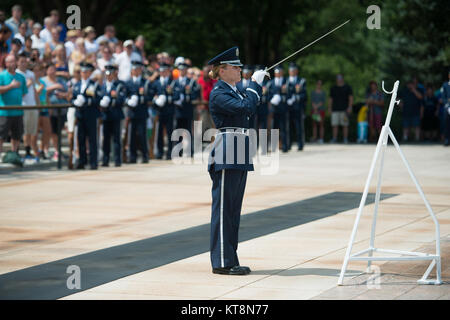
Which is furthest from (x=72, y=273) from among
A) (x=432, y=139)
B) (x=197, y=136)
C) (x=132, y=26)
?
(x=132, y=26)

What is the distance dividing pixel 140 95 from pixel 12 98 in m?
2.73

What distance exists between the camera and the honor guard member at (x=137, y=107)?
2045cm

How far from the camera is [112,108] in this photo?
1966 centimetres

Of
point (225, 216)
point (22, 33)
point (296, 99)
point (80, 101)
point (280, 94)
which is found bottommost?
point (225, 216)

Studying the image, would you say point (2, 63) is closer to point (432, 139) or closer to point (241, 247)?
point (241, 247)

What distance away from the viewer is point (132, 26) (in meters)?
40.7

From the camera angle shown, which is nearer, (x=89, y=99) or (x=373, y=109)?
(x=89, y=99)

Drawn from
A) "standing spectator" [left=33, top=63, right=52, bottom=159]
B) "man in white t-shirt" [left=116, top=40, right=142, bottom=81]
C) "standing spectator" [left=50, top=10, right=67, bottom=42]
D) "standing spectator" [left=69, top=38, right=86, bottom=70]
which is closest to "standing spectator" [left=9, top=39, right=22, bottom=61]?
"standing spectator" [left=33, top=63, right=52, bottom=159]

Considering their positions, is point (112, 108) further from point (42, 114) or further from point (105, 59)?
point (105, 59)

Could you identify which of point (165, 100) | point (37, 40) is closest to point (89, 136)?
point (165, 100)

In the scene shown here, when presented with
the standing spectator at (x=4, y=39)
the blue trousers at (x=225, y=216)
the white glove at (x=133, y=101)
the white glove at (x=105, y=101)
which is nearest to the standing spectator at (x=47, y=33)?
the standing spectator at (x=4, y=39)

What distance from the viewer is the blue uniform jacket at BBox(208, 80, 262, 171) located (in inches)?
350

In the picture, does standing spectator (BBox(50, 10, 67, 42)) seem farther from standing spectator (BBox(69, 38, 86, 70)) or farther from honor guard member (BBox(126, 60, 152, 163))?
honor guard member (BBox(126, 60, 152, 163))
